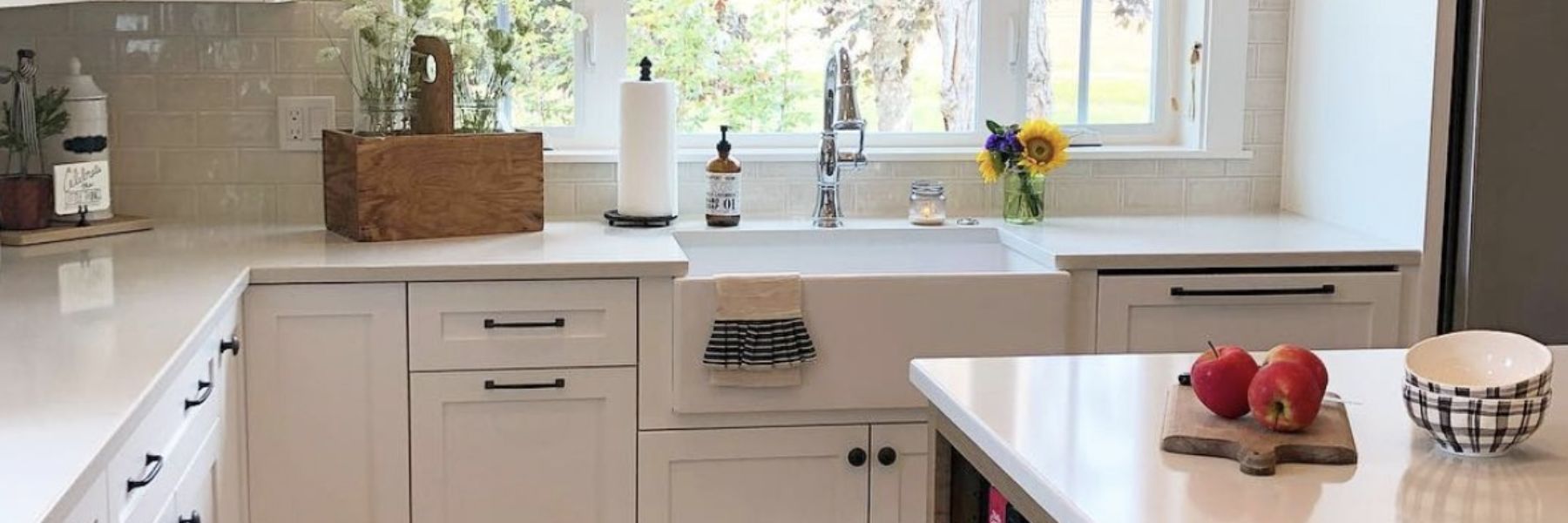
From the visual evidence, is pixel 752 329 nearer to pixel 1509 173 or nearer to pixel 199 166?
pixel 199 166

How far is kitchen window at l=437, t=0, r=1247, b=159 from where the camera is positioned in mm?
3971

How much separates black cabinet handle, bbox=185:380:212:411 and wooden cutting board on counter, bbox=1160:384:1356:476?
1.34 m

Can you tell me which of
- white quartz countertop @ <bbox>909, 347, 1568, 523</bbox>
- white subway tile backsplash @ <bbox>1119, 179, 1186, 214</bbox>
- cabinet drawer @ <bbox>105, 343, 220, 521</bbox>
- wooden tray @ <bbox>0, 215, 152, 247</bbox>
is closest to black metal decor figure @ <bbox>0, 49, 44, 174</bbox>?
wooden tray @ <bbox>0, 215, 152, 247</bbox>

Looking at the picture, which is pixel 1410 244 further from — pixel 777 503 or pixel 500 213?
pixel 500 213

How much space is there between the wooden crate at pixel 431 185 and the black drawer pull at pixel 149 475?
1.20m

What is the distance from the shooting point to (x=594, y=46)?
395 centimetres

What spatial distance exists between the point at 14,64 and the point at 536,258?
1.23 m

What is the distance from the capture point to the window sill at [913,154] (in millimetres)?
3896

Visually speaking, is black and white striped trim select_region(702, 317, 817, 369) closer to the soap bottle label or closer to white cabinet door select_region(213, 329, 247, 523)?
the soap bottle label

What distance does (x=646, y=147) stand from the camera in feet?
12.2

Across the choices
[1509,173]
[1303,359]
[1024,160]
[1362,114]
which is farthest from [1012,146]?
[1303,359]

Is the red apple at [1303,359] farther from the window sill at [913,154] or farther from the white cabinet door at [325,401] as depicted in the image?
the window sill at [913,154]

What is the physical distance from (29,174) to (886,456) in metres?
1.69

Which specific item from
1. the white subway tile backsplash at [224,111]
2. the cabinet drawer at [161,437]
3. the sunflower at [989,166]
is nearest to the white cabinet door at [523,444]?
the cabinet drawer at [161,437]
